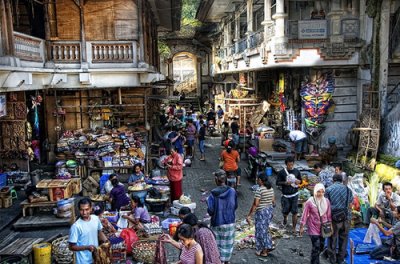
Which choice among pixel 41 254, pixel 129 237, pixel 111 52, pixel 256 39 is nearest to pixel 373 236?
pixel 129 237

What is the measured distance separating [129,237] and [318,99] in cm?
1048

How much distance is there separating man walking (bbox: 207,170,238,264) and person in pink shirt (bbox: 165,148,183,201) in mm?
4395

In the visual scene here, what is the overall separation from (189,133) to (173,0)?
619cm

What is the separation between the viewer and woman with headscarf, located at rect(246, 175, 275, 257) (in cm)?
893

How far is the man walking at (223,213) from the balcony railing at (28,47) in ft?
22.1

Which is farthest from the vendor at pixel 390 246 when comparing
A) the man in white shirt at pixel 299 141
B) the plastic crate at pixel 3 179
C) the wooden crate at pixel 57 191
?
the plastic crate at pixel 3 179

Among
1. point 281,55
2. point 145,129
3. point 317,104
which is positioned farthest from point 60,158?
point 317,104

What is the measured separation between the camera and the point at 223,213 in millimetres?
7957

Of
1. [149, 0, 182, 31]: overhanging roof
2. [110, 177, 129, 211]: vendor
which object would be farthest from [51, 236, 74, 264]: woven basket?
[149, 0, 182, 31]: overhanging roof

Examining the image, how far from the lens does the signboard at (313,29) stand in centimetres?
1633

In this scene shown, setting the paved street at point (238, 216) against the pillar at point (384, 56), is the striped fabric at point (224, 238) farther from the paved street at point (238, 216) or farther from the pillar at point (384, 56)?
the pillar at point (384, 56)

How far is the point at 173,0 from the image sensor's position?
66.5 feet

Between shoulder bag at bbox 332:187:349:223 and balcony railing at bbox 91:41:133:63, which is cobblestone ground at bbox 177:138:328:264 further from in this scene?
balcony railing at bbox 91:41:133:63

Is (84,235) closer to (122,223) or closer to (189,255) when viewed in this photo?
(189,255)
